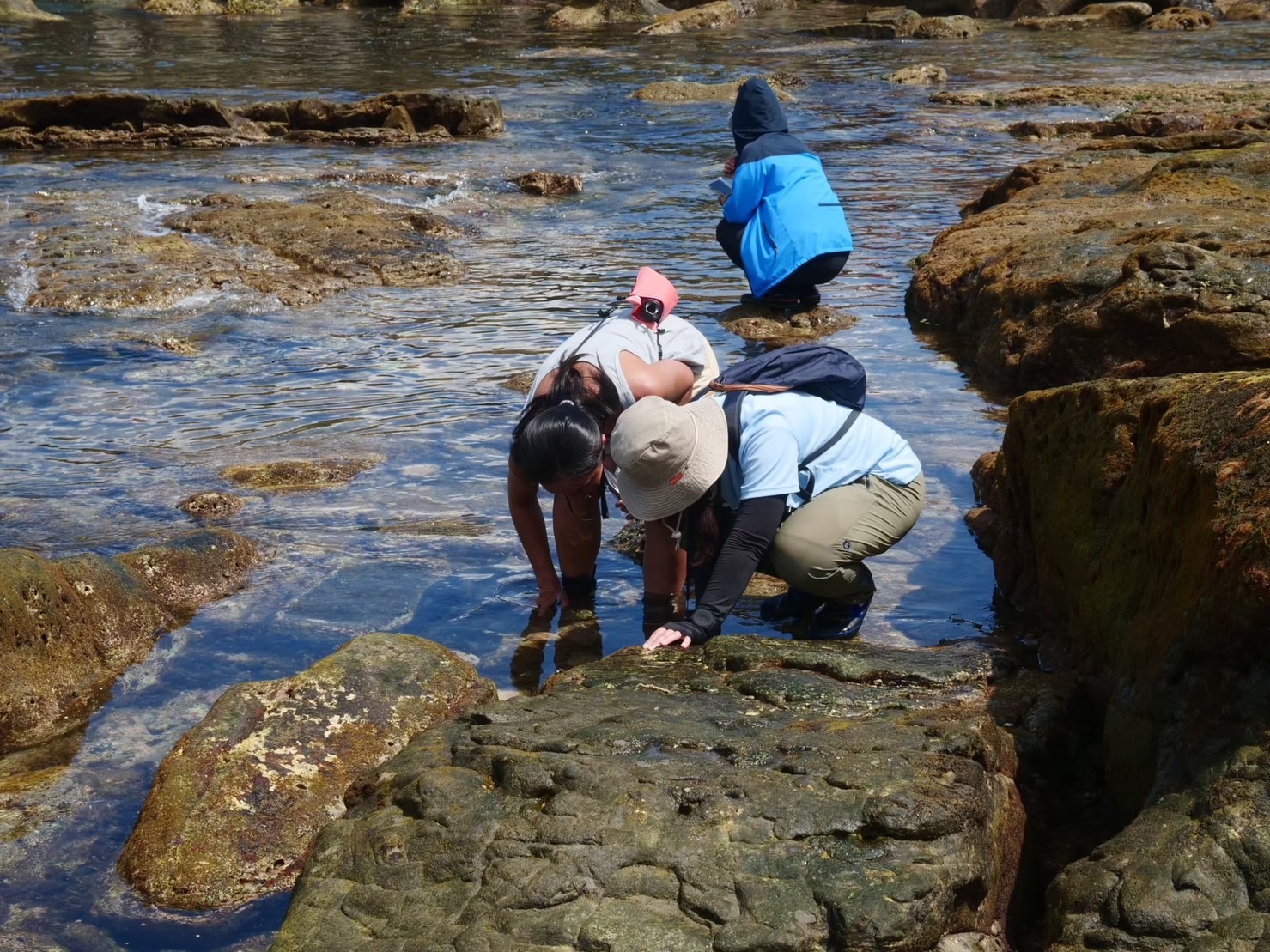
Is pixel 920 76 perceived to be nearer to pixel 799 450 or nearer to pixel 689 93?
pixel 689 93

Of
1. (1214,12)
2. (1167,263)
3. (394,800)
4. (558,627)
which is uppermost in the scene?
(1214,12)

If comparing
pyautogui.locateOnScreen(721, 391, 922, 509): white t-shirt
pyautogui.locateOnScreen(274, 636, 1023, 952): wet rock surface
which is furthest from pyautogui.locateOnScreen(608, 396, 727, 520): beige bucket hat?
pyautogui.locateOnScreen(274, 636, 1023, 952): wet rock surface

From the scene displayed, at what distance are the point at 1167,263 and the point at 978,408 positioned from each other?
4.02 ft

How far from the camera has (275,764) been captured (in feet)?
12.1

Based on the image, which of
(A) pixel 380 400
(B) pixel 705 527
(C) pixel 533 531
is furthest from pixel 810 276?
(B) pixel 705 527

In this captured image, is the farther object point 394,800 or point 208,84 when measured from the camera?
point 208,84

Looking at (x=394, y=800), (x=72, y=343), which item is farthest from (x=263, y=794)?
(x=72, y=343)

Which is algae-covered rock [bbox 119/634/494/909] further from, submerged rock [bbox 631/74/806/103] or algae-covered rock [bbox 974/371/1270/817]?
submerged rock [bbox 631/74/806/103]

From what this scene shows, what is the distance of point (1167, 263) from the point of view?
22.2 feet

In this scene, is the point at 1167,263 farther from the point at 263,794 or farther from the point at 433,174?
the point at 433,174

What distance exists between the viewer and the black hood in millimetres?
9469

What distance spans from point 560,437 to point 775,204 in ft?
17.1

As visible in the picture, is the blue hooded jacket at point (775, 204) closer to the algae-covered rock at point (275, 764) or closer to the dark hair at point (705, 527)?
the dark hair at point (705, 527)

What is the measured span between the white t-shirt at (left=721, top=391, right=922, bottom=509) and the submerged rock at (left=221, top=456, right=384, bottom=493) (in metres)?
2.70
